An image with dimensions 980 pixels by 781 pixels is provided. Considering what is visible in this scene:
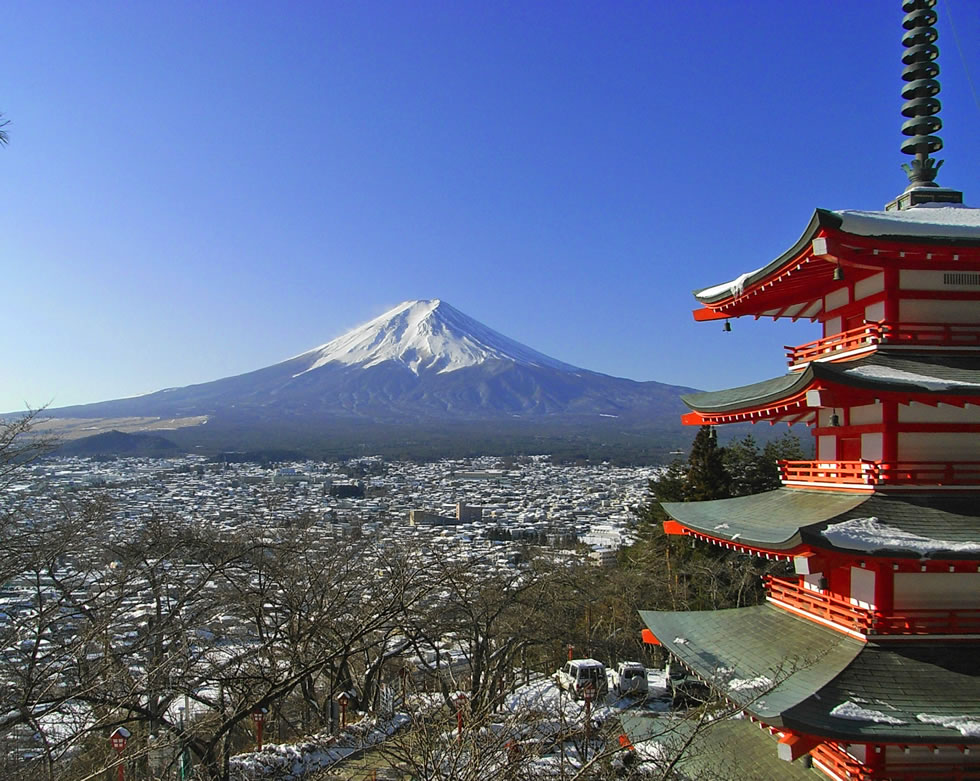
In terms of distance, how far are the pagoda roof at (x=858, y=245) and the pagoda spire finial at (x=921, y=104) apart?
20 cm

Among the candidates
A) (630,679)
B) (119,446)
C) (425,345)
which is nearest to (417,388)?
(425,345)

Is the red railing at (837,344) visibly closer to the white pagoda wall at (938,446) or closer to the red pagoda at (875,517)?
the red pagoda at (875,517)

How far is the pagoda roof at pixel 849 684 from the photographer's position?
5.18 m

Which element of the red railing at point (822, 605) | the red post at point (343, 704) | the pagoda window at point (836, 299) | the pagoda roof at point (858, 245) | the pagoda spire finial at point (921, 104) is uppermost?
the pagoda spire finial at point (921, 104)

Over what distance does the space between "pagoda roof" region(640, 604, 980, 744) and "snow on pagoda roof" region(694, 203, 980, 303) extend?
337 cm

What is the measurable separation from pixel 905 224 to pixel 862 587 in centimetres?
316

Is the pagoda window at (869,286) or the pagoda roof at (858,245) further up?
the pagoda roof at (858,245)

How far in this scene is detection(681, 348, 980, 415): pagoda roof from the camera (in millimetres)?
5703

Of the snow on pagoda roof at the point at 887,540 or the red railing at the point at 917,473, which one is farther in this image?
the red railing at the point at 917,473

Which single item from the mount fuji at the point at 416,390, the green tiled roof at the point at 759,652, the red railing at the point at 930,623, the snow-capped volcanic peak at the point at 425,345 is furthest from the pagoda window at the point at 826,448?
the snow-capped volcanic peak at the point at 425,345

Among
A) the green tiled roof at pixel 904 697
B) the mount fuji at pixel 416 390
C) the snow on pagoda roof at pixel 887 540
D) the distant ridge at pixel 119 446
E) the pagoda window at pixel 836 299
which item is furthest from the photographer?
the mount fuji at pixel 416 390

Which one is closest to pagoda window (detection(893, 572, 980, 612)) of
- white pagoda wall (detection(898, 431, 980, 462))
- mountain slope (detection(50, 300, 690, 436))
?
white pagoda wall (detection(898, 431, 980, 462))

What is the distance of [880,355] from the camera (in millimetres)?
6406

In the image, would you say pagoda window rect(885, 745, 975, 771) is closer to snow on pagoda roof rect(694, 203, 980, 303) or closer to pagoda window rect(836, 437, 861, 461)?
pagoda window rect(836, 437, 861, 461)
